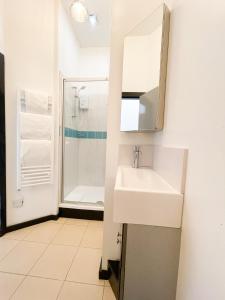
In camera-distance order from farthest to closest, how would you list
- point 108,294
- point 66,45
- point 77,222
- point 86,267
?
point 66,45
point 77,222
point 86,267
point 108,294

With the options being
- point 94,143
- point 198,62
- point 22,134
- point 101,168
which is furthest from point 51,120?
point 198,62

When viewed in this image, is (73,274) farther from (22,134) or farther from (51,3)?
(51,3)

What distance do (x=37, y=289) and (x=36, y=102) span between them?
177 centimetres

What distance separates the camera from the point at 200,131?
2.23 feet

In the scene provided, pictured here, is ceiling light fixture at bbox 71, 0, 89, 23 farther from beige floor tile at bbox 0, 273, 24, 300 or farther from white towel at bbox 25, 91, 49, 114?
beige floor tile at bbox 0, 273, 24, 300

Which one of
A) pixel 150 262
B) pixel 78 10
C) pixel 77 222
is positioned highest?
pixel 78 10

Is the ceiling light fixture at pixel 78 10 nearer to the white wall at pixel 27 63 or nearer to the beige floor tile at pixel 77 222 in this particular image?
the white wall at pixel 27 63

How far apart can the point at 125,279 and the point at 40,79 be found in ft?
7.09

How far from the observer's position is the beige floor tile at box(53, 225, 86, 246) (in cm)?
187

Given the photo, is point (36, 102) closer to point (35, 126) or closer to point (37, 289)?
point (35, 126)

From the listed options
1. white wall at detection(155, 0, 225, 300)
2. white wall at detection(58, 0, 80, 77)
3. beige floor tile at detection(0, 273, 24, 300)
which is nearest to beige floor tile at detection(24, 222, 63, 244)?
beige floor tile at detection(0, 273, 24, 300)

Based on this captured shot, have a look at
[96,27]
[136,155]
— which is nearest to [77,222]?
[136,155]

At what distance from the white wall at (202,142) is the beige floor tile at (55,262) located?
1052mm

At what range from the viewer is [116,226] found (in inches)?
55.4
